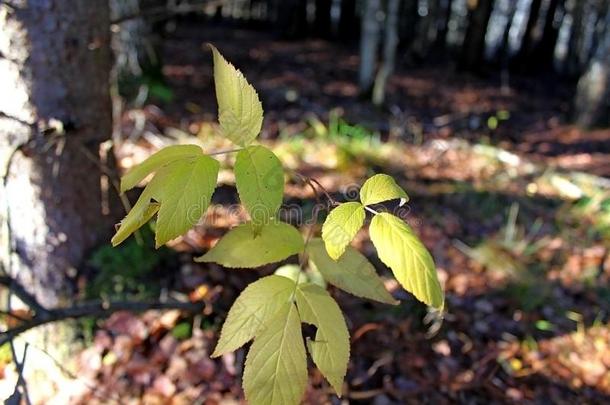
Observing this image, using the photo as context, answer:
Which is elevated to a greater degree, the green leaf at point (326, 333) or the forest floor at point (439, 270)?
the green leaf at point (326, 333)

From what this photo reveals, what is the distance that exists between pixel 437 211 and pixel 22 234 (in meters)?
3.03

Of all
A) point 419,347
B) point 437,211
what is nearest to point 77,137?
point 419,347

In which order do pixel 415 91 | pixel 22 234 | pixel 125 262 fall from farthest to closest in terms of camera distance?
pixel 415 91
pixel 125 262
pixel 22 234

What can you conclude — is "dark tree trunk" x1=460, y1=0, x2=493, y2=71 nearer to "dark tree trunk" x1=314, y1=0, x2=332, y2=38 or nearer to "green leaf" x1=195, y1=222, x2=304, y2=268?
"dark tree trunk" x1=314, y1=0, x2=332, y2=38

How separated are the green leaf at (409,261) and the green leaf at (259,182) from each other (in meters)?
0.17

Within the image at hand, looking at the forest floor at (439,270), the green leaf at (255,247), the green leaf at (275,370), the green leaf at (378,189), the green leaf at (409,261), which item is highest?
the green leaf at (378,189)

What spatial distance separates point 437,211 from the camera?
3971mm

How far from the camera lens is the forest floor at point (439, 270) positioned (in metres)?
2.11

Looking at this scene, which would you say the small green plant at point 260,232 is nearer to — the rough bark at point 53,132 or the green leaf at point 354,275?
the green leaf at point 354,275

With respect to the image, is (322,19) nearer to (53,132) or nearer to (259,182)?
(53,132)

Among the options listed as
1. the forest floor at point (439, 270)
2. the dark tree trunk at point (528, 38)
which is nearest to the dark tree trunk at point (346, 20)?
the dark tree trunk at point (528, 38)

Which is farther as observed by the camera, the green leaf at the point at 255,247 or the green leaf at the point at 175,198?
the green leaf at the point at 255,247

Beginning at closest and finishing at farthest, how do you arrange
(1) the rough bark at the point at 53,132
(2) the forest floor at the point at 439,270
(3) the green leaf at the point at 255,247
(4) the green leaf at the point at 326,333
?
(4) the green leaf at the point at 326,333 → (3) the green leaf at the point at 255,247 → (1) the rough bark at the point at 53,132 → (2) the forest floor at the point at 439,270

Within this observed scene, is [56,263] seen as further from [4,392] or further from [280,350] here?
[280,350]
